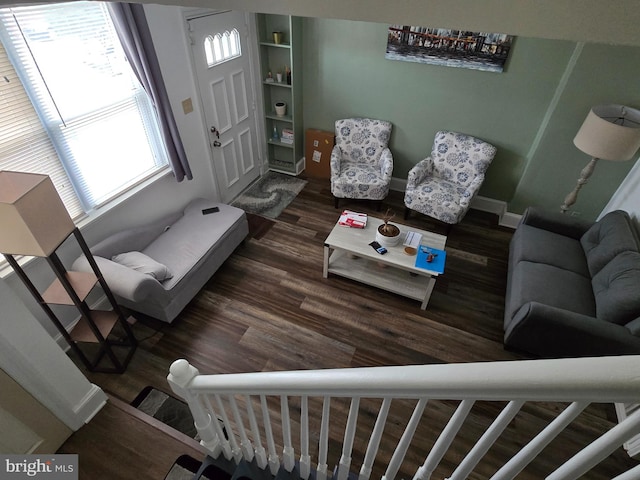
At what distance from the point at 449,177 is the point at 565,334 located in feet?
7.13

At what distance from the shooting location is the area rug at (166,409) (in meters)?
2.23

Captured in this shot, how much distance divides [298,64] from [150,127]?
203 cm

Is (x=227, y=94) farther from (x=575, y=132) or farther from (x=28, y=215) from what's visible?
(x=575, y=132)

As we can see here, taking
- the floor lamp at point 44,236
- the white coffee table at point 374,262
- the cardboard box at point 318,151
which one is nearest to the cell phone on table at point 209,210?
the white coffee table at point 374,262

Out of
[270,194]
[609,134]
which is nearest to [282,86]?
[270,194]

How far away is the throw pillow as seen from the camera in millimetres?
2559

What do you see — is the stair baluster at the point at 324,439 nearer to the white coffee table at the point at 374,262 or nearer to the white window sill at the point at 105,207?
the white coffee table at the point at 374,262

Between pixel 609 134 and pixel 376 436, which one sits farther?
pixel 609 134

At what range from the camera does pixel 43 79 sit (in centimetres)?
214

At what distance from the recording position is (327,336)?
2803 mm

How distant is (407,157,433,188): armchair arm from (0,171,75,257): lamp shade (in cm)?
320

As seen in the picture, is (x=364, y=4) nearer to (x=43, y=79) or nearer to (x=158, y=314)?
(x=43, y=79)

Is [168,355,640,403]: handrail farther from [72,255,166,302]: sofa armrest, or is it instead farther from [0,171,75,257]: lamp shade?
[72,255,166,302]: sofa armrest

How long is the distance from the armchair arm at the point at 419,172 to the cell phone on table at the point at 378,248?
1115mm
